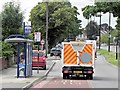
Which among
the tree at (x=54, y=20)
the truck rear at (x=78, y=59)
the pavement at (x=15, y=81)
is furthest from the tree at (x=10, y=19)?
the tree at (x=54, y=20)

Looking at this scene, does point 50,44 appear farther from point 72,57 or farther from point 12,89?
point 12,89

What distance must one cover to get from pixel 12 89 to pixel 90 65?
413 inches

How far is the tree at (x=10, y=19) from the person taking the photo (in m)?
43.8

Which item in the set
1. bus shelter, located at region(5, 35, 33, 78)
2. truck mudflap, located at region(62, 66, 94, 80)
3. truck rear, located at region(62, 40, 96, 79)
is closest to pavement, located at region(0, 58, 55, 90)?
bus shelter, located at region(5, 35, 33, 78)

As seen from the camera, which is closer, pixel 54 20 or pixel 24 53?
pixel 24 53

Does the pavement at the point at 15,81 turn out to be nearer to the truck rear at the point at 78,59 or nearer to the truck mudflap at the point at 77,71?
the truck mudflap at the point at 77,71

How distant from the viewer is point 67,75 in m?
29.2

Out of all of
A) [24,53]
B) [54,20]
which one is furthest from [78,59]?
[54,20]

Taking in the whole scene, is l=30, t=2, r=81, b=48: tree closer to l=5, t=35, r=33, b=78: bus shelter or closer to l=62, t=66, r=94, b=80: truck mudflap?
l=62, t=66, r=94, b=80: truck mudflap

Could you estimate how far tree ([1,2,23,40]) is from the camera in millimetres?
43812

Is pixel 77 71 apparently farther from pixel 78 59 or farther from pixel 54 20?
pixel 54 20

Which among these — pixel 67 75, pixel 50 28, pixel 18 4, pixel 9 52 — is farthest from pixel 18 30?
pixel 50 28

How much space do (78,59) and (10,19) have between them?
56.1 feet

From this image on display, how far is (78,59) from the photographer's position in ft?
93.6
